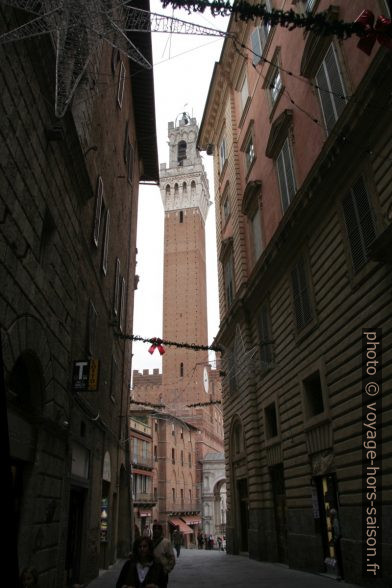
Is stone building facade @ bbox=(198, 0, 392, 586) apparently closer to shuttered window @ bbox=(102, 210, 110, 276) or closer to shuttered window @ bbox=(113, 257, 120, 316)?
shuttered window @ bbox=(113, 257, 120, 316)

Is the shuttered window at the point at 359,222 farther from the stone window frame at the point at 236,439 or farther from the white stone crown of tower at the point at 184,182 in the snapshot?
the white stone crown of tower at the point at 184,182

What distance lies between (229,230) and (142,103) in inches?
283

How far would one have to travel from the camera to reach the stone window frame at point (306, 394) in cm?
1144

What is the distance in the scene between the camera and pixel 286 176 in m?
15.2

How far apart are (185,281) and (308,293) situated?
199 ft

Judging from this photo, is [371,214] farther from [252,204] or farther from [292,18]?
[252,204]

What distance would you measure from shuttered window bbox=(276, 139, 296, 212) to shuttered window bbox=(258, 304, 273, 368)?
3815 millimetres

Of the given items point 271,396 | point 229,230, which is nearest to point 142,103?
point 229,230

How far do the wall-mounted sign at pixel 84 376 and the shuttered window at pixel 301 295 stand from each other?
5.90 m

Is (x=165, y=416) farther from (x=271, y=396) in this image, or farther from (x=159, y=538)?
(x=159, y=538)

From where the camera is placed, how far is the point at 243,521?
19.0 metres

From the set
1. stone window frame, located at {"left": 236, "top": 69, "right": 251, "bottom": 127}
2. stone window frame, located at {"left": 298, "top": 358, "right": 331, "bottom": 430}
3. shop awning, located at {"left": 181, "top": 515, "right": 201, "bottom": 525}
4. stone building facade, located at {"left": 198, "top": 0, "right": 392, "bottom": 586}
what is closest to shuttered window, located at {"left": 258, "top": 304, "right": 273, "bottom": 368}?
stone building facade, located at {"left": 198, "top": 0, "right": 392, "bottom": 586}

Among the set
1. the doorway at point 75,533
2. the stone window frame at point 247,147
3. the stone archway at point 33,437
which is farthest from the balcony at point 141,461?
the stone archway at point 33,437

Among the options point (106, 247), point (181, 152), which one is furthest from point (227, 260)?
point (181, 152)
